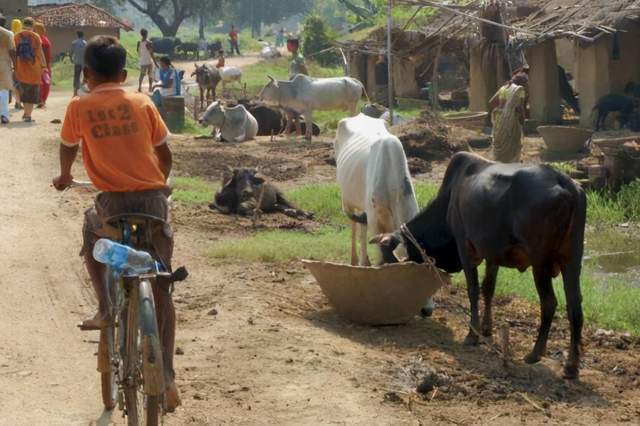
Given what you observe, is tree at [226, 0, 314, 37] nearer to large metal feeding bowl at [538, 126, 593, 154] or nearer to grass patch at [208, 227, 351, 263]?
large metal feeding bowl at [538, 126, 593, 154]

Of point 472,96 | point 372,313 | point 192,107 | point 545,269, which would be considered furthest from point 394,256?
point 192,107

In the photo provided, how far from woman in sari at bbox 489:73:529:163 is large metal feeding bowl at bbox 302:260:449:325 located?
746 cm

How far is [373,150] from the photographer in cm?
939

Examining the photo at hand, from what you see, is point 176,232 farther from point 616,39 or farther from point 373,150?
point 616,39

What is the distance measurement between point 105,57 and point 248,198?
8.05 metres

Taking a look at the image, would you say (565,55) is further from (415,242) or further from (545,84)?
(415,242)

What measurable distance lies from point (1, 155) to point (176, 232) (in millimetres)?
5103

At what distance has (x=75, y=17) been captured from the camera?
43438 mm

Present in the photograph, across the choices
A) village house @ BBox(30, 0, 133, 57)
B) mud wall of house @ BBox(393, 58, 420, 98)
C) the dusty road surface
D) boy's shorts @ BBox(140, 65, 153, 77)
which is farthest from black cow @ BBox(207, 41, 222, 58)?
the dusty road surface

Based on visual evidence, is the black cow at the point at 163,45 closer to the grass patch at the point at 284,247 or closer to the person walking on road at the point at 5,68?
the person walking on road at the point at 5,68

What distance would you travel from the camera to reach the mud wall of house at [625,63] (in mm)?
22766

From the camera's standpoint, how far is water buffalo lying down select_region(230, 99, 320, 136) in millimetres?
24734

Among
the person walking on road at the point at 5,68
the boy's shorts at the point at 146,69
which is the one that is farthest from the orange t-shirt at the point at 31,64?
the boy's shorts at the point at 146,69

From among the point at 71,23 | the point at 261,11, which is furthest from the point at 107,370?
the point at 261,11
